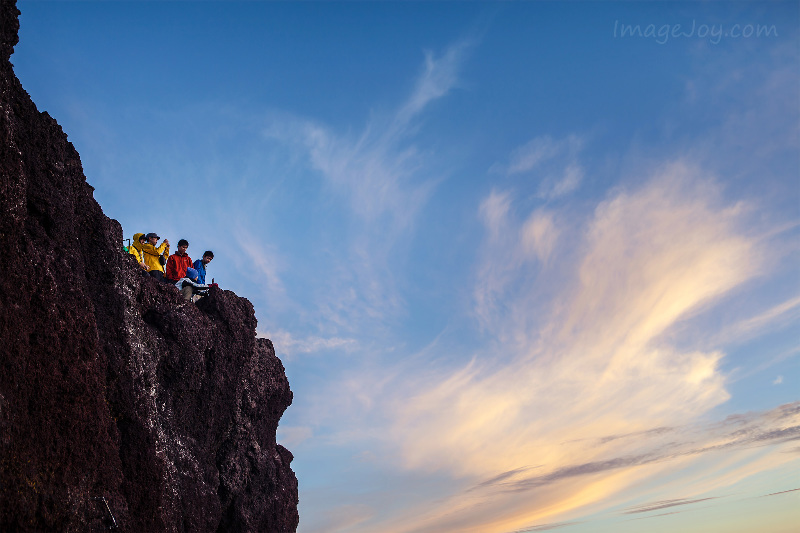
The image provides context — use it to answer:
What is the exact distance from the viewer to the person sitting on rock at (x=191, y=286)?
20.5 metres

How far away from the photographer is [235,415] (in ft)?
62.2

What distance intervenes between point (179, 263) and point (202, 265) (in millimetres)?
1270

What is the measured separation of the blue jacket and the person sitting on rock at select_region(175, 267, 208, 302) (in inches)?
8.6

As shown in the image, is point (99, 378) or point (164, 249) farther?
point (164, 249)

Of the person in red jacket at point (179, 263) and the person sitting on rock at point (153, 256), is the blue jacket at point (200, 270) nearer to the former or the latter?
the person in red jacket at point (179, 263)

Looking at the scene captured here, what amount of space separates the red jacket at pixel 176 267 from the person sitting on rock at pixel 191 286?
0.15 meters

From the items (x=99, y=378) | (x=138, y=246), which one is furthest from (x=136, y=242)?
(x=99, y=378)

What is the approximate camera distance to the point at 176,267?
20453 mm

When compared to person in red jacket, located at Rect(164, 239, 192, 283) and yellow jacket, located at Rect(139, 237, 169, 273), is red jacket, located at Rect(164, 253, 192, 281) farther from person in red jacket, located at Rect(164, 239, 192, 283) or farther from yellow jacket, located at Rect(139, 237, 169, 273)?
yellow jacket, located at Rect(139, 237, 169, 273)

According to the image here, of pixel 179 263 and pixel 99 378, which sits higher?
pixel 179 263

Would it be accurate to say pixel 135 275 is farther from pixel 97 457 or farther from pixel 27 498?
pixel 27 498

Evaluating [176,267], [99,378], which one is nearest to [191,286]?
[176,267]

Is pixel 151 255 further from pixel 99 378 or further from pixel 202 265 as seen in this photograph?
pixel 99 378

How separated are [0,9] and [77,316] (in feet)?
20.6
